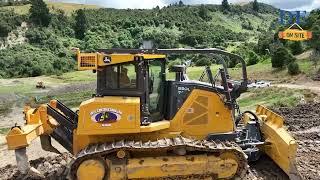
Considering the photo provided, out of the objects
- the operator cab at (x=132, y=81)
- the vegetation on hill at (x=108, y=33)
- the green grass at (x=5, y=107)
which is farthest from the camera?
the vegetation on hill at (x=108, y=33)

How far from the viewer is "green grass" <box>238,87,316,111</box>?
78.7 ft

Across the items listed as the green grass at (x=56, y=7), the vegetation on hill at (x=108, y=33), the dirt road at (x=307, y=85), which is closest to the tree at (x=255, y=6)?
the vegetation on hill at (x=108, y=33)

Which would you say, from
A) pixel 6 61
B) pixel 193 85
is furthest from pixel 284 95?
pixel 6 61

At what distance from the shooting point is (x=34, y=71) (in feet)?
186

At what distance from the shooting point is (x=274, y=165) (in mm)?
11836

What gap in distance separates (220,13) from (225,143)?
103 meters

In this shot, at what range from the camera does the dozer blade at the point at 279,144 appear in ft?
35.0

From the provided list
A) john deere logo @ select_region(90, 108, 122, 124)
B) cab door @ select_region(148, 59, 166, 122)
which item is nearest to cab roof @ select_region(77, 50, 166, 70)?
cab door @ select_region(148, 59, 166, 122)

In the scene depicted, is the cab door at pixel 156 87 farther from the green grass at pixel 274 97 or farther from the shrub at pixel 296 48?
the shrub at pixel 296 48

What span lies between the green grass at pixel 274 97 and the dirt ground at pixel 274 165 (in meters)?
5.42

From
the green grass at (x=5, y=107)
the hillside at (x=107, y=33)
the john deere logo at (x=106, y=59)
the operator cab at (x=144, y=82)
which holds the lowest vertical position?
the green grass at (x=5, y=107)

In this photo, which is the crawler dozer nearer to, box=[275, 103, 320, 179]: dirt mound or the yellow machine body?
the yellow machine body

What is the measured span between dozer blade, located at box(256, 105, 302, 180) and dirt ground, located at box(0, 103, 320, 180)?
0.30 m

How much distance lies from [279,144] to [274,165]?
848 mm
